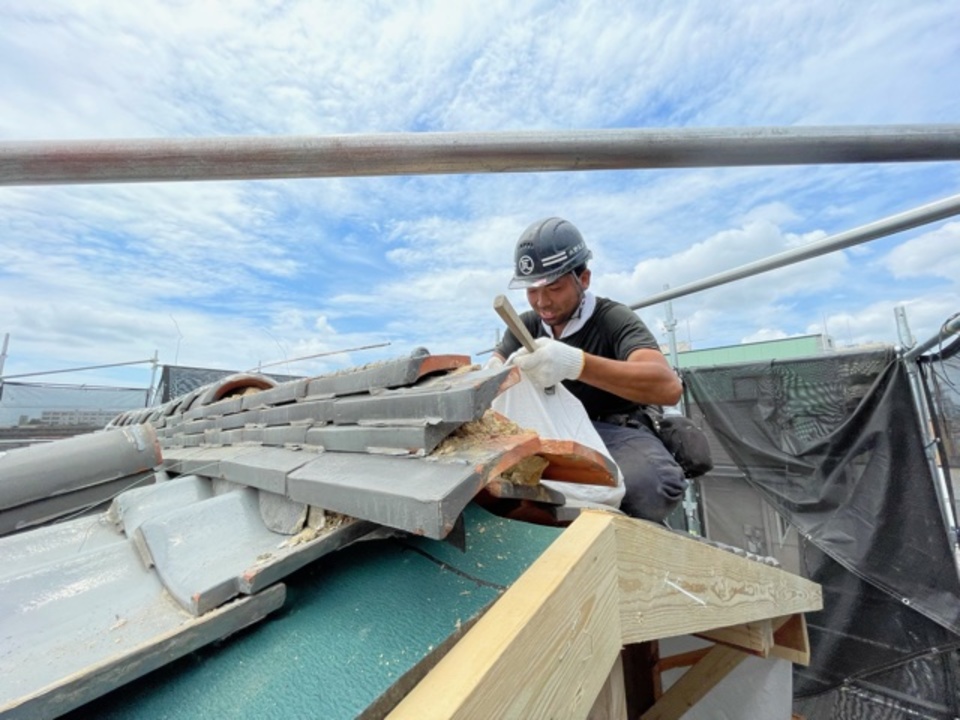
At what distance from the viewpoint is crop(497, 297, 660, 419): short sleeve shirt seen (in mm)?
2453

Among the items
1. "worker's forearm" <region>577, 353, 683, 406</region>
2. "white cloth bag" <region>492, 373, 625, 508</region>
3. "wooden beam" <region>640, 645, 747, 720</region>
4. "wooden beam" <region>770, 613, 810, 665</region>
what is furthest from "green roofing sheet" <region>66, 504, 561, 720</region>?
"wooden beam" <region>770, 613, 810, 665</region>

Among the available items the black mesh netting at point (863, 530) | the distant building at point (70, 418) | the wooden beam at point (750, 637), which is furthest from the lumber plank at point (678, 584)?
the distant building at point (70, 418)

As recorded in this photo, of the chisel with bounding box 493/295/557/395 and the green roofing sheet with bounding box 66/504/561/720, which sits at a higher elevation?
the chisel with bounding box 493/295/557/395

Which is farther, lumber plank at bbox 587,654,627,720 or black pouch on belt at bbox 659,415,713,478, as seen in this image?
black pouch on belt at bbox 659,415,713,478

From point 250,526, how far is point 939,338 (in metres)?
3.88

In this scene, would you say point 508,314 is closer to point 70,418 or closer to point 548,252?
point 548,252

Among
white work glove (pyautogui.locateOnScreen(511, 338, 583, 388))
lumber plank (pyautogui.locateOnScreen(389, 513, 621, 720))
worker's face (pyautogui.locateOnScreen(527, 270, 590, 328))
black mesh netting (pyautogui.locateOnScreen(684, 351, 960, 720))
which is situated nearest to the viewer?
lumber plank (pyautogui.locateOnScreen(389, 513, 621, 720))

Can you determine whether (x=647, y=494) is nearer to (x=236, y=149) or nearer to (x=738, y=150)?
(x=738, y=150)

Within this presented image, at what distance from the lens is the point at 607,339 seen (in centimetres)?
260

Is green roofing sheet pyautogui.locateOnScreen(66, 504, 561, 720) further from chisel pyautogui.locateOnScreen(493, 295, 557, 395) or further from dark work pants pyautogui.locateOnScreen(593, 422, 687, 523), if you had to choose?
dark work pants pyautogui.locateOnScreen(593, 422, 687, 523)

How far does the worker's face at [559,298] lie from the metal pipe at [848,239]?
4.52ft

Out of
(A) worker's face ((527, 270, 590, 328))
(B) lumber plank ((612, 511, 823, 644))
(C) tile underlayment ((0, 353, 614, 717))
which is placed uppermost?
(A) worker's face ((527, 270, 590, 328))

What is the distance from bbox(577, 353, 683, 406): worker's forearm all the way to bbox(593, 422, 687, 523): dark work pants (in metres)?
0.27

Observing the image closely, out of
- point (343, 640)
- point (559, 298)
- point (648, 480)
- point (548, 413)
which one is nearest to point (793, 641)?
point (648, 480)
